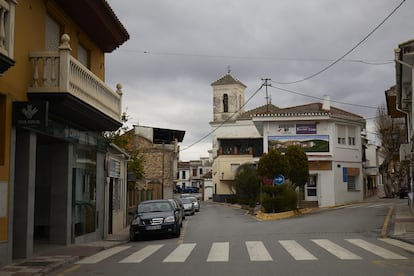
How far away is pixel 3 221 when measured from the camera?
1308 centimetres

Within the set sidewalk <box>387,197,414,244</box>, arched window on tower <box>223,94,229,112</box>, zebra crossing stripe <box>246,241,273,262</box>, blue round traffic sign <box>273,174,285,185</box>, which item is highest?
arched window on tower <box>223,94,229,112</box>

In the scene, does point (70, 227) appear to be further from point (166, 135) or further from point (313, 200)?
point (166, 135)

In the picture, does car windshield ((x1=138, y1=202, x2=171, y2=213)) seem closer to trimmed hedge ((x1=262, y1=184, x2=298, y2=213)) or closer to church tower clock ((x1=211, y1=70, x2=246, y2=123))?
trimmed hedge ((x1=262, y1=184, x2=298, y2=213))

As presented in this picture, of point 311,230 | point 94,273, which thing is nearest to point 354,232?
point 311,230

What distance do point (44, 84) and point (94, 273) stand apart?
5.34 metres

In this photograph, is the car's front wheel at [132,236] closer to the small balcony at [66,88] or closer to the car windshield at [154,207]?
the car windshield at [154,207]

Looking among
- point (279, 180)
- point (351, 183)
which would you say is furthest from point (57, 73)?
point (351, 183)

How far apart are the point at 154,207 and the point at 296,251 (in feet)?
32.6

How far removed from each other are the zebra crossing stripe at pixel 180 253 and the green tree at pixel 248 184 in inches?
1330

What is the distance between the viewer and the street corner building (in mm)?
13441

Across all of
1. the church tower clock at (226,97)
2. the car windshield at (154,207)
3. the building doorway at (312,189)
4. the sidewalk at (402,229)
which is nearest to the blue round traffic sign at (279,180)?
the sidewalk at (402,229)

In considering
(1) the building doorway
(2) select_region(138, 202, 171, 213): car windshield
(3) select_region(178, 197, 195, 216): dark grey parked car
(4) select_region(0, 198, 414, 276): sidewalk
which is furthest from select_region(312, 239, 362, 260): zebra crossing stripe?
(1) the building doorway

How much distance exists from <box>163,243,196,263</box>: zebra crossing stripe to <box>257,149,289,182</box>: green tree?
18.4m

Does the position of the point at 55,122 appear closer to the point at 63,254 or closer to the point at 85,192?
the point at 63,254
